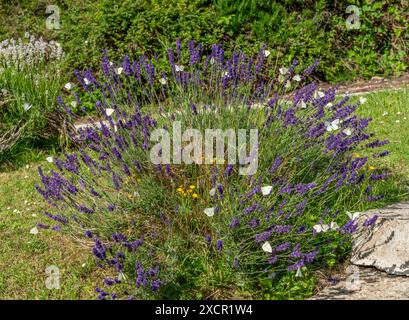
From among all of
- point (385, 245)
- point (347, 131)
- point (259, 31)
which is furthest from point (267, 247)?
point (259, 31)

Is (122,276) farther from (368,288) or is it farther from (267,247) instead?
(368,288)

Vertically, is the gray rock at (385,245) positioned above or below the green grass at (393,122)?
below

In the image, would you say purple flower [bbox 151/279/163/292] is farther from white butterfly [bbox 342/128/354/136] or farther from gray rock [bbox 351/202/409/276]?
white butterfly [bbox 342/128/354/136]

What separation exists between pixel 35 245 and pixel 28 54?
2.88 m

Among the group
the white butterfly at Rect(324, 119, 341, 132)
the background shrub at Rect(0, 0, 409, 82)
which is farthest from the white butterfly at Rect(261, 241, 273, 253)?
the background shrub at Rect(0, 0, 409, 82)

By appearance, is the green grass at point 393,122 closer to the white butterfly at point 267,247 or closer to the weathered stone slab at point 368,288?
the weathered stone slab at point 368,288

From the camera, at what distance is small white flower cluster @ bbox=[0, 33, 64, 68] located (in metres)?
6.39

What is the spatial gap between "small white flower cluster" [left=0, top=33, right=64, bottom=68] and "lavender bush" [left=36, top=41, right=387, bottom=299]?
2.42 m

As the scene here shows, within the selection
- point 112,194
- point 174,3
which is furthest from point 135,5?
point 112,194

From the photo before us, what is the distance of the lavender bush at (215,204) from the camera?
11.7 feet

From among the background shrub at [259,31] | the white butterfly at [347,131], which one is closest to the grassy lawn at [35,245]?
the white butterfly at [347,131]

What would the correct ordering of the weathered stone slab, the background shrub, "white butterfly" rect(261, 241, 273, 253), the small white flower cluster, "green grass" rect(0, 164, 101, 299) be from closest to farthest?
"white butterfly" rect(261, 241, 273, 253) → the weathered stone slab → "green grass" rect(0, 164, 101, 299) → the small white flower cluster → the background shrub

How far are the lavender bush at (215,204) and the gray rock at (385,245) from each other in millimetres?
109

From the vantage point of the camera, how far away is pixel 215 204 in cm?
376
